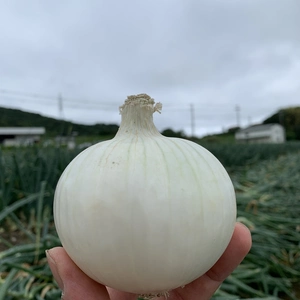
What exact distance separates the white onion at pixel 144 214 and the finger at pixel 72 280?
1.9 inches

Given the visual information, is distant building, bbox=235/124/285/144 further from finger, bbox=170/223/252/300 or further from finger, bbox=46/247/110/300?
finger, bbox=46/247/110/300

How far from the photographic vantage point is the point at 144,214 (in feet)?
1.38

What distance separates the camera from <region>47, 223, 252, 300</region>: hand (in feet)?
1.69

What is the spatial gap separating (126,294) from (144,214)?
Answer: 1.04ft

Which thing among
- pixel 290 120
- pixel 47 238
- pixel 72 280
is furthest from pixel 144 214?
pixel 290 120

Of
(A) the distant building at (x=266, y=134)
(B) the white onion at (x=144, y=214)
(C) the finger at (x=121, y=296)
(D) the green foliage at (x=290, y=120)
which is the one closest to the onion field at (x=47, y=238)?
(C) the finger at (x=121, y=296)

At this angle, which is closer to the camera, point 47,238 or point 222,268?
point 222,268

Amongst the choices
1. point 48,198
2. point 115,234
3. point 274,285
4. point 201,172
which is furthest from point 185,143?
point 274,285

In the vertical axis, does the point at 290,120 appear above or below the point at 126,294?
above

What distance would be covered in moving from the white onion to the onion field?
0.35 m

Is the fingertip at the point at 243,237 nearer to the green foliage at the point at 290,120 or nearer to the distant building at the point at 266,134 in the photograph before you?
the distant building at the point at 266,134

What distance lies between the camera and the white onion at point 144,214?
426 mm

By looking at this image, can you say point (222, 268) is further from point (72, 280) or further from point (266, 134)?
point (266, 134)

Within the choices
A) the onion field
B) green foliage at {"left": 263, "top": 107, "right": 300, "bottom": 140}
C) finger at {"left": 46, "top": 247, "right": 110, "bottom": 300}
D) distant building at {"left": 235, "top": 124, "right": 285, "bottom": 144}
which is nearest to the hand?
finger at {"left": 46, "top": 247, "right": 110, "bottom": 300}
